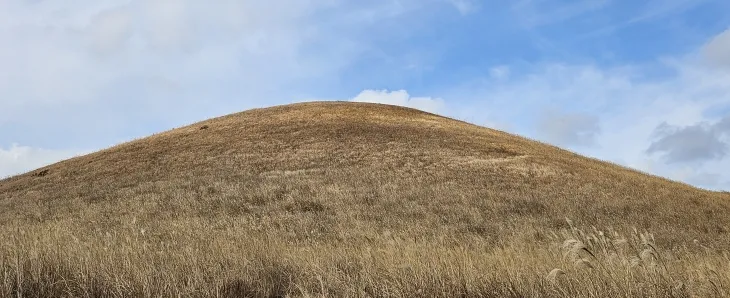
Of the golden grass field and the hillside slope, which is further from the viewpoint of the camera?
the hillside slope

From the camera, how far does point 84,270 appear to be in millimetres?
4934

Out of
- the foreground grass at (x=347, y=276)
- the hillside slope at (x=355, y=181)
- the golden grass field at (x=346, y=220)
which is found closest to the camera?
the foreground grass at (x=347, y=276)

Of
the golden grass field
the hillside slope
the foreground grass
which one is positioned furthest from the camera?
the hillside slope

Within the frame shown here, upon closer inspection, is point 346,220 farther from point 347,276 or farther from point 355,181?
point 347,276

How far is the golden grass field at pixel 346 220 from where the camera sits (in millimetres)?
4660

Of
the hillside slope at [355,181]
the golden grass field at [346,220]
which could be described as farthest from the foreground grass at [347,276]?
the hillside slope at [355,181]

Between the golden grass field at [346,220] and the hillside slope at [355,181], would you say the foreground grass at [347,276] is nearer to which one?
the golden grass field at [346,220]

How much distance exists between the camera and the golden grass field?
466 centimetres

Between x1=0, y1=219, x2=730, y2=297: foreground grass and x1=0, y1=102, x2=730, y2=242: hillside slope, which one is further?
x1=0, y1=102, x2=730, y2=242: hillside slope

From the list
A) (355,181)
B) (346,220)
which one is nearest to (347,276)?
(346,220)

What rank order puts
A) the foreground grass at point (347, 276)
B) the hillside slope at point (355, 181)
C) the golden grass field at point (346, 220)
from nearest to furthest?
the foreground grass at point (347, 276)
the golden grass field at point (346, 220)
the hillside slope at point (355, 181)

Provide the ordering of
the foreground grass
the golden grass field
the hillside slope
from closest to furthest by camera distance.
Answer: the foreground grass → the golden grass field → the hillside slope

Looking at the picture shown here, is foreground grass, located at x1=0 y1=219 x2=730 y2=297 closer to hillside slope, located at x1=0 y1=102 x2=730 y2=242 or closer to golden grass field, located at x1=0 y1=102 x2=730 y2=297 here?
golden grass field, located at x1=0 y1=102 x2=730 y2=297

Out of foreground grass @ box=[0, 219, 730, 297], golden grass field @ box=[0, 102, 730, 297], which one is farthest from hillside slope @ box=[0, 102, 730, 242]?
foreground grass @ box=[0, 219, 730, 297]
